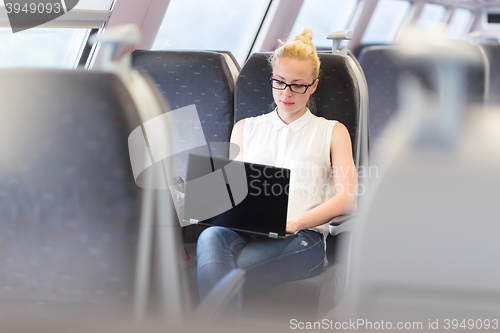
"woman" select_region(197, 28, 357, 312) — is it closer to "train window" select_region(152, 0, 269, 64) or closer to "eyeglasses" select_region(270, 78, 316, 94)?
"eyeglasses" select_region(270, 78, 316, 94)

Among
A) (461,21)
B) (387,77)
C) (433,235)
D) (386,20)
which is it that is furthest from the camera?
(461,21)

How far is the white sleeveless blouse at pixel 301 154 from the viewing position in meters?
1.44

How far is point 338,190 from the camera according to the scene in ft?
4.61

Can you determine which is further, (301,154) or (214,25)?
(214,25)

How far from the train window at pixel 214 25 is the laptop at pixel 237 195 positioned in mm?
1675

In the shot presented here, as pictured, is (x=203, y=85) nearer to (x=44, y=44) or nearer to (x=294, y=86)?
(x=294, y=86)

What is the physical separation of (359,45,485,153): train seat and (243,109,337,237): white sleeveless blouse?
0.94m

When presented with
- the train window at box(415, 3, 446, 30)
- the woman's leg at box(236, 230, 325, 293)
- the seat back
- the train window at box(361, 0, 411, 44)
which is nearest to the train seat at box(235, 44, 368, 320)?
the woman's leg at box(236, 230, 325, 293)

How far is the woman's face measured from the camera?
144 cm

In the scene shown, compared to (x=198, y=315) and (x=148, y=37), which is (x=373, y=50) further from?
(x=198, y=315)

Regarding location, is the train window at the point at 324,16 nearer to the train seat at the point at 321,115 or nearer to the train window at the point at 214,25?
the train window at the point at 214,25

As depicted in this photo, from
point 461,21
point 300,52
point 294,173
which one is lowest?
point 294,173

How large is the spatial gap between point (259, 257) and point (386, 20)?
643 centimetres

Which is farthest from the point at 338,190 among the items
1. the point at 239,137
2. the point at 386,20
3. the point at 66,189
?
the point at 386,20
